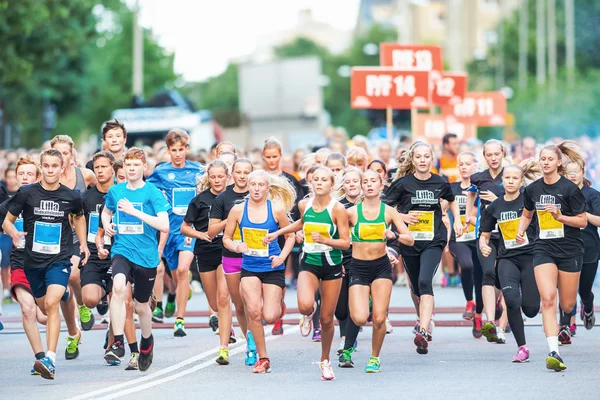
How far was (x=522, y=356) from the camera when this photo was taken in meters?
12.8

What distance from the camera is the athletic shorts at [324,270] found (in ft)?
40.2

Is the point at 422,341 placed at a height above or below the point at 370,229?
below

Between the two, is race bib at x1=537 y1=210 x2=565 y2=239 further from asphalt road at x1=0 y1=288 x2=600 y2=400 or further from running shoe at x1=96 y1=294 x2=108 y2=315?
running shoe at x1=96 y1=294 x2=108 y2=315

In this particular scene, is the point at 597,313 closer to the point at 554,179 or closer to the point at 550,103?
the point at 554,179

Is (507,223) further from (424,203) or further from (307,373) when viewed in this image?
(307,373)

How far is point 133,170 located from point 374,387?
113 inches


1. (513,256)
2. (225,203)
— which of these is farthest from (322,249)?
(513,256)

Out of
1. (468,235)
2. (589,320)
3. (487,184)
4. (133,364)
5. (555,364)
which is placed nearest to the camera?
(555,364)

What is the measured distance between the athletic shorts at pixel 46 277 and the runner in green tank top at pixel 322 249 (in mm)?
1768

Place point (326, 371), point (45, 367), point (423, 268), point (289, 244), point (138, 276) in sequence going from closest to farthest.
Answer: point (45, 367) → point (326, 371) → point (289, 244) → point (138, 276) → point (423, 268)

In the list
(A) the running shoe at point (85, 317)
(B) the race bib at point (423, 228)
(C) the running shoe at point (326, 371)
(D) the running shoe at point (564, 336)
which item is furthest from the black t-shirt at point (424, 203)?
(A) the running shoe at point (85, 317)

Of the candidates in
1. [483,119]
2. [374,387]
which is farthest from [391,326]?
[483,119]

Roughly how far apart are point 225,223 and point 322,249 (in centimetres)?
122

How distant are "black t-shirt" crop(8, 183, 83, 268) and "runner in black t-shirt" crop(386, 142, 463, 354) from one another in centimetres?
337
